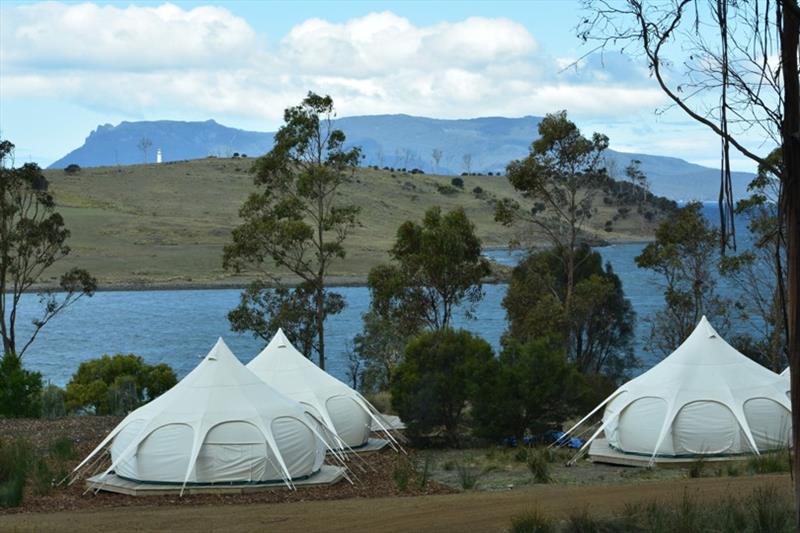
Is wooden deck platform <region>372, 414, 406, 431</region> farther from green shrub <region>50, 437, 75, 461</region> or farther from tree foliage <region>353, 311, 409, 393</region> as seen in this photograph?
tree foliage <region>353, 311, 409, 393</region>

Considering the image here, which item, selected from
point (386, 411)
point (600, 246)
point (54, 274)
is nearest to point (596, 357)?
point (386, 411)

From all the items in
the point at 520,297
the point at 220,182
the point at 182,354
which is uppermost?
the point at 220,182

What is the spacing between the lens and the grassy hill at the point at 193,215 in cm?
10344

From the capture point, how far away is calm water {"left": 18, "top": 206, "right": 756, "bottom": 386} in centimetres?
6869

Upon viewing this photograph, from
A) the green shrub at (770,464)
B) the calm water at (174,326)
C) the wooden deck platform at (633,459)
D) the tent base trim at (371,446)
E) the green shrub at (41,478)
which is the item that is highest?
the green shrub at (41,478)

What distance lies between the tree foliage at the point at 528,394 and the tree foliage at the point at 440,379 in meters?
0.50

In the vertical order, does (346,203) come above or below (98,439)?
above

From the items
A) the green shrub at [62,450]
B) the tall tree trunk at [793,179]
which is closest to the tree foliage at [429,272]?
the green shrub at [62,450]

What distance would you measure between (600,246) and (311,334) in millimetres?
74773

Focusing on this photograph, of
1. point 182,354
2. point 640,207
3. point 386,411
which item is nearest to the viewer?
point 386,411

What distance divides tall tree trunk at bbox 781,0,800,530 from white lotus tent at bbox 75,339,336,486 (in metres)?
13.3

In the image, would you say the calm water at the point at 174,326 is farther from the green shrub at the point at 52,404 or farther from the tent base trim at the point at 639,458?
the tent base trim at the point at 639,458

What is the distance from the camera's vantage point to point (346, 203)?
4875 inches

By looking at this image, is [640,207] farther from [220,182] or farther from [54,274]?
[54,274]
